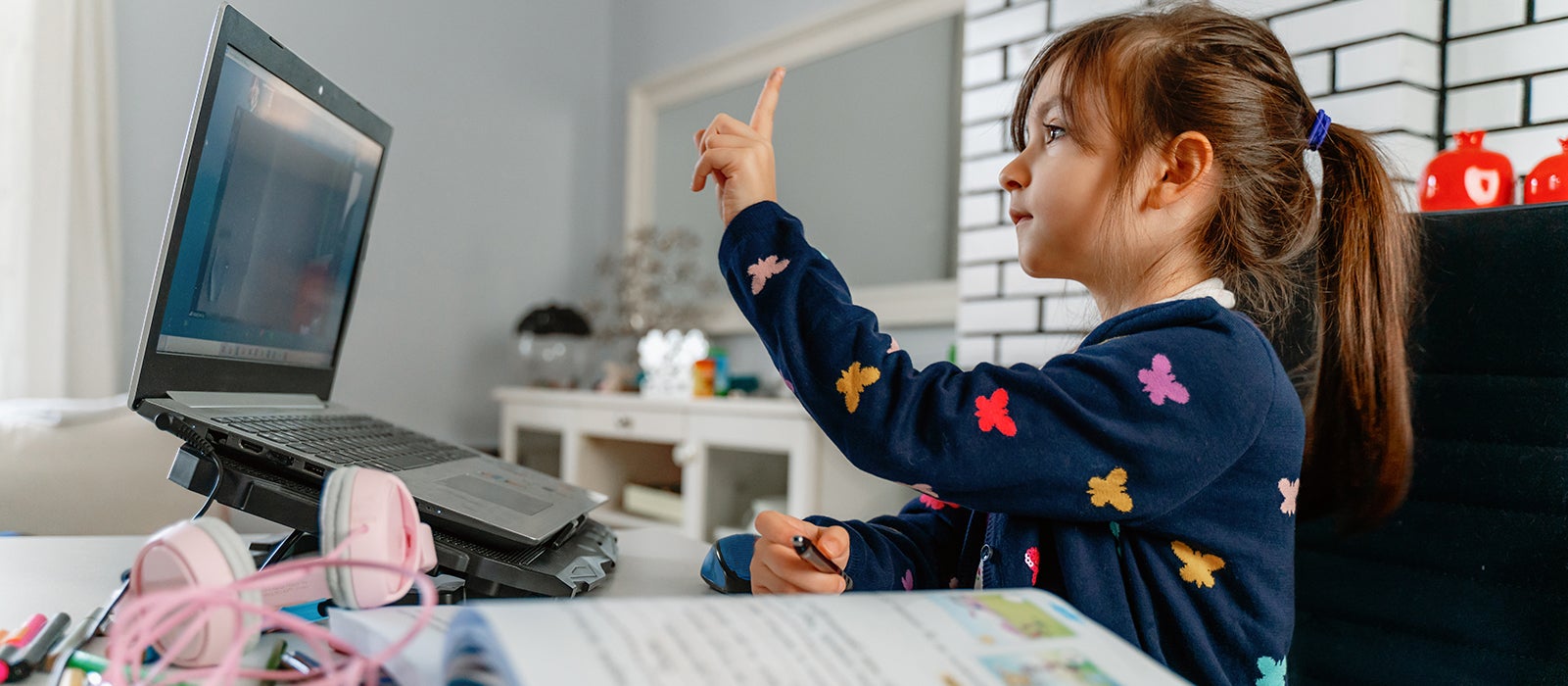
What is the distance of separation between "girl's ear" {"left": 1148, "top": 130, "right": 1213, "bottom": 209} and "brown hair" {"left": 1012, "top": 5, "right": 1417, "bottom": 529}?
10mm

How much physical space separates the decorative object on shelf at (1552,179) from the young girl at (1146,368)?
0.87ft

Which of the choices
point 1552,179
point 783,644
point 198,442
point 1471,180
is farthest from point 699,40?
point 783,644

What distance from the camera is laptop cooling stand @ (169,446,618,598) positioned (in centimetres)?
57

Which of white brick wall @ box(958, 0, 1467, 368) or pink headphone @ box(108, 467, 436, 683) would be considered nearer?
pink headphone @ box(108, 467, 436, 683)

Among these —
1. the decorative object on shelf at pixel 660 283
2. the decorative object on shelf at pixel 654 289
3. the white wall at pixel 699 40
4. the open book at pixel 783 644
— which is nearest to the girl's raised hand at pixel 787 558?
the open book at pixel 783 644

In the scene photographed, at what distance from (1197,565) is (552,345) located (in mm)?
2510

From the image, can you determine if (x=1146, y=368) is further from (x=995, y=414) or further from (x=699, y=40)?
(x=699, y=40)

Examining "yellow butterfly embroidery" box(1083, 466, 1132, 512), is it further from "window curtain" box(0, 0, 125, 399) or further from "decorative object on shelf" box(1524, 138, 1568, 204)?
"window curtain" box(0, 0, 125, 399)

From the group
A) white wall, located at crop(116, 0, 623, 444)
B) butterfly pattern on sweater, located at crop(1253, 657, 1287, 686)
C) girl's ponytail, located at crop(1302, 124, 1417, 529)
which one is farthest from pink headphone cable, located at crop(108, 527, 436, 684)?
white wall, located at crop(116, 0, 623, 444)

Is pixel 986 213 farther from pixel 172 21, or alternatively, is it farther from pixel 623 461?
pixel 172 21

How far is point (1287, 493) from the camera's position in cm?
65

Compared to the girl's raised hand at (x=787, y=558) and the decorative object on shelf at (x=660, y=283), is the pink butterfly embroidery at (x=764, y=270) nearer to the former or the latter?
the girl's raised hand at (x=787, y=558)

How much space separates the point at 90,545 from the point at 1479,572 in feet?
3.41

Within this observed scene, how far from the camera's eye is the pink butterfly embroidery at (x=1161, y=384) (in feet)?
1.89
